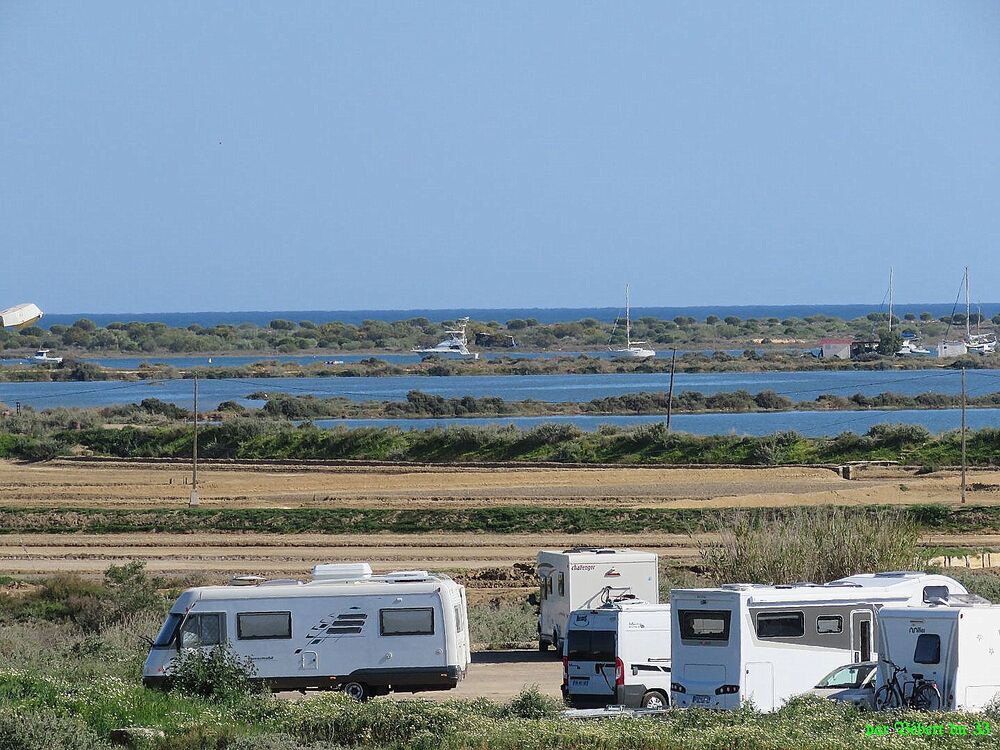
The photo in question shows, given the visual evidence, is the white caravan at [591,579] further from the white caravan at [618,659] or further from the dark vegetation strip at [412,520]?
the dark vegetation strip at [412,520]

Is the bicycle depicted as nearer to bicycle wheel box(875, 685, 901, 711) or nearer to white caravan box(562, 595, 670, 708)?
bicycle wheel box(875, 685, 901, 711)

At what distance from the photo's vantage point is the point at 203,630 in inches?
734

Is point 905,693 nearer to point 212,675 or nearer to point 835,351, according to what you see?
point 212,675

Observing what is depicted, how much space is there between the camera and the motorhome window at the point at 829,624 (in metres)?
17.9

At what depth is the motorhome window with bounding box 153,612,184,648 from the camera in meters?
18.6

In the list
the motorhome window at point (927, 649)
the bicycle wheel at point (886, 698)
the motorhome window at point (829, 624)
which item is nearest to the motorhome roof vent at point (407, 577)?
the motorhome window at point (829, 624)

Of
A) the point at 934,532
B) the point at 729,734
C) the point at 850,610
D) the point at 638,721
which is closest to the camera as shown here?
the point at 729,734

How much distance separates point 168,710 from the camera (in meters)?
15.4

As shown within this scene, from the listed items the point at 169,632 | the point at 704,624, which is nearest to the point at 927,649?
the point at 704,624

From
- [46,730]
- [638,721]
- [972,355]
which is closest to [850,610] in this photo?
[638,721]

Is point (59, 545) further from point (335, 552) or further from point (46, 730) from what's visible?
point (46, 730)

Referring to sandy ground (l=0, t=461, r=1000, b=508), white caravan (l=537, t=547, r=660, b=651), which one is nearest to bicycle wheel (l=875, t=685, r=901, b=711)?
white caravan (l=537, t=547, r=660, b=651)

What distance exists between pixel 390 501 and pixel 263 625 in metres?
29.0

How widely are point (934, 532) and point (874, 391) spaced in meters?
70.2
